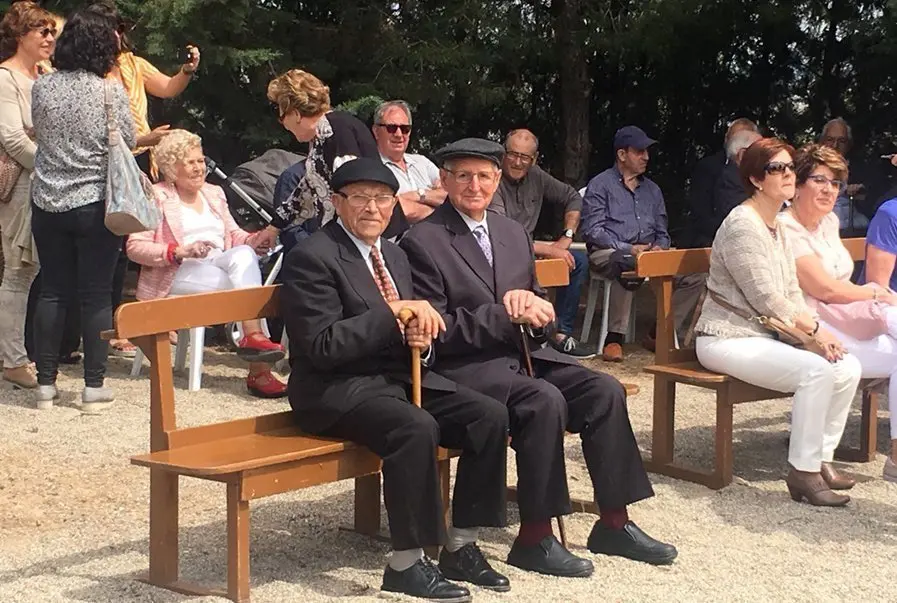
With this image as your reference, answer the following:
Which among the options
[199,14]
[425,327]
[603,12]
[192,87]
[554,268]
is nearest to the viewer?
[425,327]

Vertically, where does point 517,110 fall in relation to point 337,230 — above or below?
above

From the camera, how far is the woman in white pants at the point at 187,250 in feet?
24.8

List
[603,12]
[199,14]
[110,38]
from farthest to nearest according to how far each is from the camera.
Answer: [603,12] < [199,14] < [110,38]

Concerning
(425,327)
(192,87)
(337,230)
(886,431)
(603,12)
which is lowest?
(886,431)

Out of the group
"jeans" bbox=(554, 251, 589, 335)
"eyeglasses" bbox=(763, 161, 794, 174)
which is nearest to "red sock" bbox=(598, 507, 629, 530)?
"eyeglasses" bbox=(763, 161, 794, 174)

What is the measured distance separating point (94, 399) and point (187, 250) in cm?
108

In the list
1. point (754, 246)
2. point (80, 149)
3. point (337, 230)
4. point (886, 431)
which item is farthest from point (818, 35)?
point (337, 230)

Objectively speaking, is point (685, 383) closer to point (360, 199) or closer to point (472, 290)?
point (472, 290)

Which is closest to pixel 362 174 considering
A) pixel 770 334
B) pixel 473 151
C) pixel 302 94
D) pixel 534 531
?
pixel 473 151

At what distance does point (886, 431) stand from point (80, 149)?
14.5 ft

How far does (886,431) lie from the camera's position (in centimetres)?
701

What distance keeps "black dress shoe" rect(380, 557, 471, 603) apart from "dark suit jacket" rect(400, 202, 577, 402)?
0.70 metres

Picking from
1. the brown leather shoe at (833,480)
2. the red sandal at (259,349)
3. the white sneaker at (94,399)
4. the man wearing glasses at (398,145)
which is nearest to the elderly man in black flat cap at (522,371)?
the brown leather shoe at (833,480)

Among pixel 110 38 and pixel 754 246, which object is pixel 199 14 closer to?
pixel 110 38
